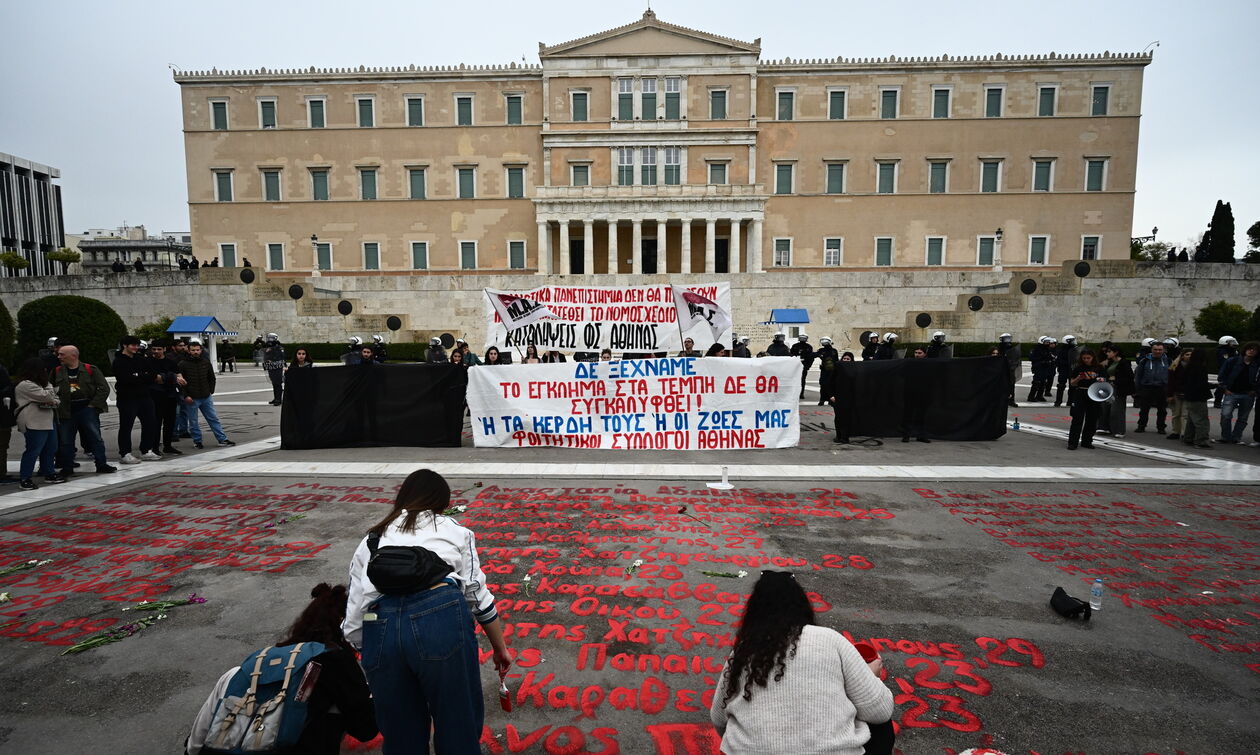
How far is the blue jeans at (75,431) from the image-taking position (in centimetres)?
805

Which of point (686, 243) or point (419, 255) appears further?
point (419, 255)

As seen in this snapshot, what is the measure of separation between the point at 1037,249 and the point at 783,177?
727 inches

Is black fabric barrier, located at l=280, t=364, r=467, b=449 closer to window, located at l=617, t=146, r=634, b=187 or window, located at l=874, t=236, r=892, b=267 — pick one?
window, located at l=617, t=146, r=634, b=187

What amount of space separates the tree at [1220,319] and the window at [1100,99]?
22.3 meters

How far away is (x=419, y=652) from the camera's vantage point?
2.23 metres

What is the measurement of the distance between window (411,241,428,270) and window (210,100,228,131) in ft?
52.8

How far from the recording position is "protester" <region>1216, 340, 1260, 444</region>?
33.0ft

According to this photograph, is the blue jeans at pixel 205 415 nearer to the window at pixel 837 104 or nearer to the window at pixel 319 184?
the window at pixel 319 184

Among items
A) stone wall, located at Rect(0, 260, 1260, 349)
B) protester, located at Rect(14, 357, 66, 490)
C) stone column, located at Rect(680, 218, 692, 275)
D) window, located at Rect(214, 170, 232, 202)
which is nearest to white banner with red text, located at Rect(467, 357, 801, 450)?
protester, located at Rect(14, 357, 66, 490)

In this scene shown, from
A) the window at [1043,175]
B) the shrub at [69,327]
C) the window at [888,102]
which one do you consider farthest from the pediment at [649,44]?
the shrub at [69,327]

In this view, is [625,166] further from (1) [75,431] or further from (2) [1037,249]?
(1) [75,431]

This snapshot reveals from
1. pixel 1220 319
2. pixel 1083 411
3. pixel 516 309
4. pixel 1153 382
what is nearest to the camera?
pixel 1083 411

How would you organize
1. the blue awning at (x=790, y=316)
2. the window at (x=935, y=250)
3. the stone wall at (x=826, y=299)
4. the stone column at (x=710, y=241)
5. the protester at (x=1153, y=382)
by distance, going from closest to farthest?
the protester at (x=1153, y=382) → the blue awning at (x=790, y=316) → the stone wall at (x=826, y=299) → the stone column at (x=710, y=241) → the window at (x=935, y=250)

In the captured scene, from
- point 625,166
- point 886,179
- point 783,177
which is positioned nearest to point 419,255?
point 625,166
